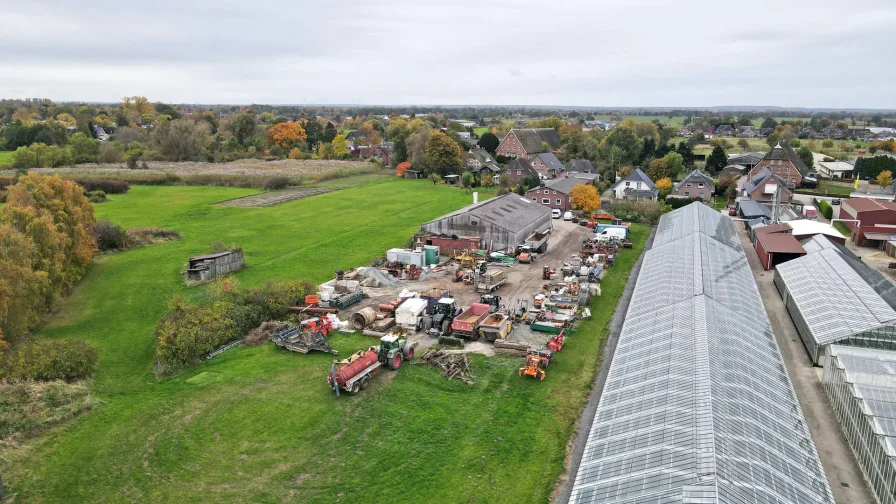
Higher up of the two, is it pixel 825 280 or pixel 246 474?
→ pixel 825 280

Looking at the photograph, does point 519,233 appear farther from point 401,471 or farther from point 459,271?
point 401,471

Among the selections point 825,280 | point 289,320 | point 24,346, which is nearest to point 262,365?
point 289,320

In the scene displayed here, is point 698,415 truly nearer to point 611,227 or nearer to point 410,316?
point 410,316

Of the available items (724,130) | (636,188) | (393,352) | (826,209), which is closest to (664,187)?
(636,188)

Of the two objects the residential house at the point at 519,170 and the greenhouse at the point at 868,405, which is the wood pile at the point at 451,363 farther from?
the residential house at the point at 519,170

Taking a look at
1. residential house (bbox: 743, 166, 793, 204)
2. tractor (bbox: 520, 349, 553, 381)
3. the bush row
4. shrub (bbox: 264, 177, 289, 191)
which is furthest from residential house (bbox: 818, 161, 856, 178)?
the bush row

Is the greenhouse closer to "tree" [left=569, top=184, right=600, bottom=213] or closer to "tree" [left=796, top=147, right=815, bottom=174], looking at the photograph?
"tree" [left=569, top=184, right=600, bottom=213]
